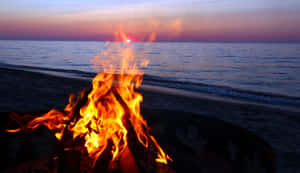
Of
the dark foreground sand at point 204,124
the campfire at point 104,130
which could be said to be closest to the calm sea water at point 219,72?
the dark foreground sand at point 204,124

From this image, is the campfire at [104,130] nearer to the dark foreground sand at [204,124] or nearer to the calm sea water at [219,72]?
the dark foreground sand at [204,124]

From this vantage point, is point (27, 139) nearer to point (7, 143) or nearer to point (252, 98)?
point (7, 143)

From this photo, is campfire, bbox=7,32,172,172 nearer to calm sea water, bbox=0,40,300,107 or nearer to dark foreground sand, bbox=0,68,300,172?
dark foreground sand, bbox=0,68,300,172

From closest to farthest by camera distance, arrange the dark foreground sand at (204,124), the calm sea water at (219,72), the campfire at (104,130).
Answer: the campfire at (104,130) → the dark foreground sand at (204,124) → the calm sea water at (219,72)

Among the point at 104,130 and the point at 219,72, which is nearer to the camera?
the point at 104,130

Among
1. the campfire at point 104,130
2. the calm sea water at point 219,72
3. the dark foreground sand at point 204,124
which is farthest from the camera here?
the calm sea water at point 219,72

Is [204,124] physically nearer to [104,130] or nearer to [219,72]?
[104,130]

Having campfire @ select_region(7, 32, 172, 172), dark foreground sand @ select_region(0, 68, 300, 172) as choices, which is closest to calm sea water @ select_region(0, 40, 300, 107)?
dark foreground sand @ select_region(0, 68, 300, 172)

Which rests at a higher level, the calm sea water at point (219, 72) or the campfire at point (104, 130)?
the calm sea water at point (219, 72)

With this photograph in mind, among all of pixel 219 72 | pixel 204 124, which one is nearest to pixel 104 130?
pixel 204 124

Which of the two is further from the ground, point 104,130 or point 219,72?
point 219,72

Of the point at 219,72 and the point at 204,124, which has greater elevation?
the point at 219,72

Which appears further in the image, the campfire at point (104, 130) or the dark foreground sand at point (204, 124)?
the dark foreground sand at point (204, 124)

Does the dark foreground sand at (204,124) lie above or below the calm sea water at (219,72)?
below
